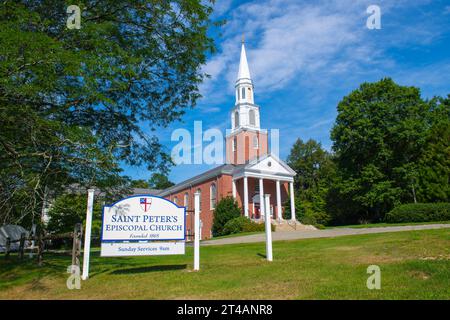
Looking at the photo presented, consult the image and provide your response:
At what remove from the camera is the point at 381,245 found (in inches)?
459

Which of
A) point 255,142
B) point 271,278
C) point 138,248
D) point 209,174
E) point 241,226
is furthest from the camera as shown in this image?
point 255,142

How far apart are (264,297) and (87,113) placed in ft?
33.9

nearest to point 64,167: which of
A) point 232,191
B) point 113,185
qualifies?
point 113,185

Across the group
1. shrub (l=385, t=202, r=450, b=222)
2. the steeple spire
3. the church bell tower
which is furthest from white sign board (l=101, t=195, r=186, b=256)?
the steeple spire

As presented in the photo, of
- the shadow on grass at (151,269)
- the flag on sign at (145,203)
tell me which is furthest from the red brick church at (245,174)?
the flag on sign at (145,203)

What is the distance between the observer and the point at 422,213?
26.8m

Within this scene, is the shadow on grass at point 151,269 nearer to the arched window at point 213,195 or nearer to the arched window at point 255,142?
the arched window at point 213,195

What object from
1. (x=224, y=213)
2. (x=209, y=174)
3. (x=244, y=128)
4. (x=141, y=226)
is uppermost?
(x=244, y=128)

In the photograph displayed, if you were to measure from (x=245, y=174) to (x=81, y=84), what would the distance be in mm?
28178

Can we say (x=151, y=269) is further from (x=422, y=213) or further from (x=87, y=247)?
(x=422, y=213)

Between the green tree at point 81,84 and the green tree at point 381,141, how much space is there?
26.2m

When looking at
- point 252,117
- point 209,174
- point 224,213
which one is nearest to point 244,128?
point 252,117

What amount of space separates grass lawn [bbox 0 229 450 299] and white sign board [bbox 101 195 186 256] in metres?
0.63
